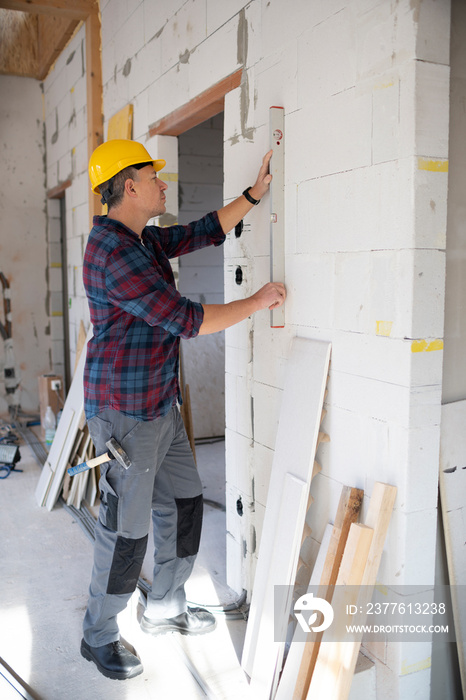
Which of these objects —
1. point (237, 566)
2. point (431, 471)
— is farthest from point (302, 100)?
point (237, 566)

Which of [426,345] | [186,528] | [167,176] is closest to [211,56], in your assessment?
[167,176]

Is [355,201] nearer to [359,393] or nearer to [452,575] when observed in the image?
[359,393]

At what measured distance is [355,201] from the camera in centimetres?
178

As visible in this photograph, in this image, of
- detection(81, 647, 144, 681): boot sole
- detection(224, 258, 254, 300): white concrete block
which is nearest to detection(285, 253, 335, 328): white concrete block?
detection(224, 258, 254, 300): white concrete block

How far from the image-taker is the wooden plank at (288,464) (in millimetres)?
1955

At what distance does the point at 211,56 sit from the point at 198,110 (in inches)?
10.1

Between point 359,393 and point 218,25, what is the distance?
1662 mm

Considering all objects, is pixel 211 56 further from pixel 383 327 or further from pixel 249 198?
pixel 383 327

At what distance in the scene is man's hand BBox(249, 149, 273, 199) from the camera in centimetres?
216

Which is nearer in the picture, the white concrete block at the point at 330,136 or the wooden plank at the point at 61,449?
the white concrete block at the point at 330,136

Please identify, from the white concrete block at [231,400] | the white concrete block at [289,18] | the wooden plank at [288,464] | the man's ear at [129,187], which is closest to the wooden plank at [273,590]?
the wooden plank at [288,464]

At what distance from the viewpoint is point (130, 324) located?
2176 mm

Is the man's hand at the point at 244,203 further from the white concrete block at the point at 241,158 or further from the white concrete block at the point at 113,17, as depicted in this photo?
the white concrete block at the point at 113,17

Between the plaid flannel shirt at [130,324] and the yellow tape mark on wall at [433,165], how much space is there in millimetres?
832
